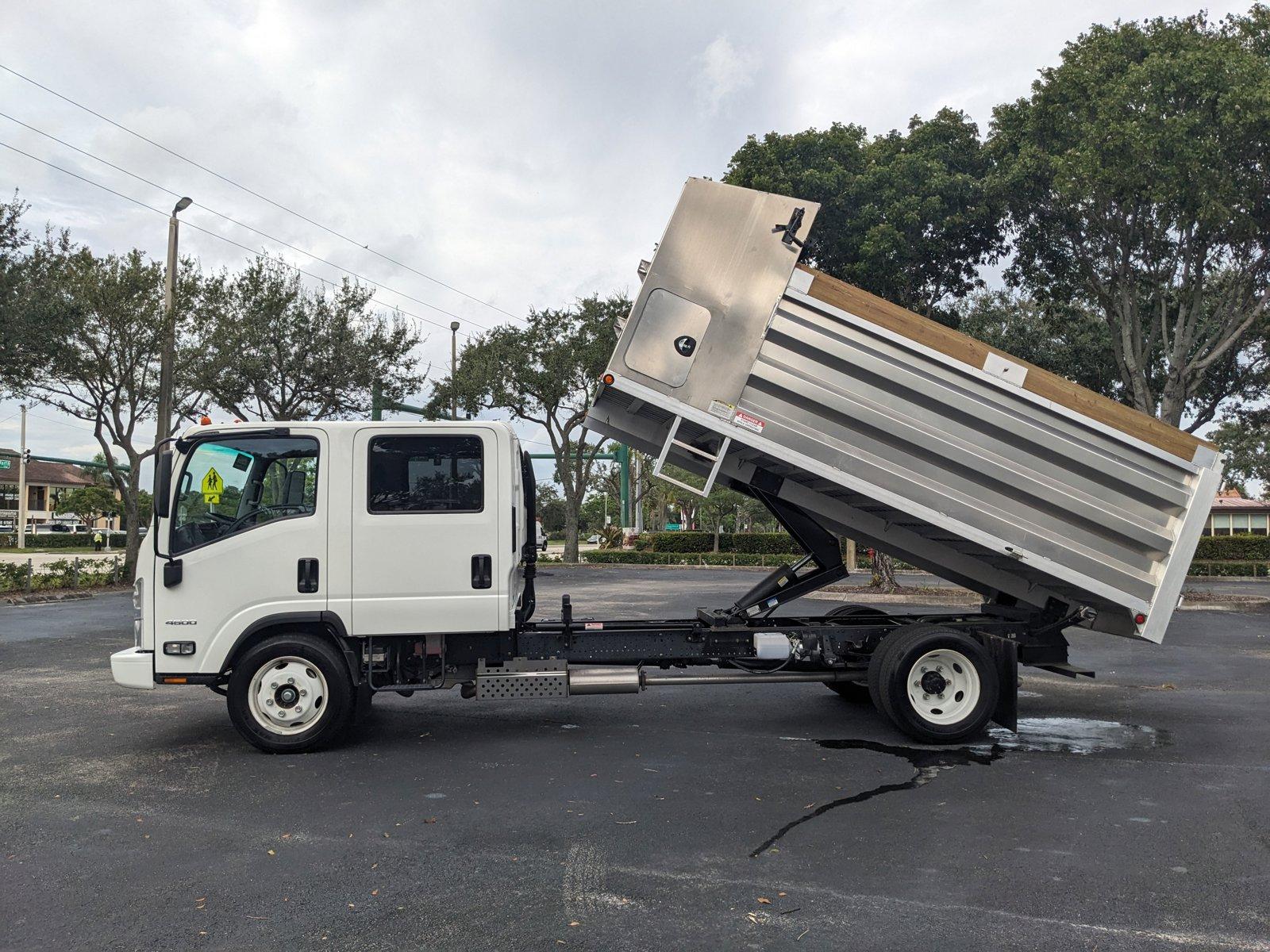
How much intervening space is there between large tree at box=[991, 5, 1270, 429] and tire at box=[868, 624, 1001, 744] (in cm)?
1246

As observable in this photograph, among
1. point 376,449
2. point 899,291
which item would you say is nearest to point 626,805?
point 376,449

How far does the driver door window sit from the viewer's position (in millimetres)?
6660

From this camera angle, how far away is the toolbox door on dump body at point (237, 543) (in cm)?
662

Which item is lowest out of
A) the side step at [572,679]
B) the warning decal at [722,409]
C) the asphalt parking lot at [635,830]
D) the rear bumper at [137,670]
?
the asphalt parking lot at [635,830]

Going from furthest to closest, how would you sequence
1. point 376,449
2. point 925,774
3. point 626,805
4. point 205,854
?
point 376,449, point 925,774, point 626,805, point 205,854

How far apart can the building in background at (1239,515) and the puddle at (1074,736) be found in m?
57.1

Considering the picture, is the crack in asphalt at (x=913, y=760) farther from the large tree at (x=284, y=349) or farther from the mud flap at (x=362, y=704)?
the large tree at (x=284, y=349)

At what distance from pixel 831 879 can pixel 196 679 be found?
15.0 ft

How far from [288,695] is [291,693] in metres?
0.02

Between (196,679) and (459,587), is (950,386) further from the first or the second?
(196,679)

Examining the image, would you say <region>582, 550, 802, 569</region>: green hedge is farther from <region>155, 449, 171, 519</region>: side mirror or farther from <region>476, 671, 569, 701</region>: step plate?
<region>155, 449, 171, 519</region>: side mirror

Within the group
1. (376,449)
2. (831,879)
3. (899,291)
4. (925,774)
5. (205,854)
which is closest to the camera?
(831,879)

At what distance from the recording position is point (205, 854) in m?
4.84

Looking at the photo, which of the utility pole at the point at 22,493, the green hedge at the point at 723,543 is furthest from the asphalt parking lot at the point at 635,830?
the utility pole at the point at 22,493
